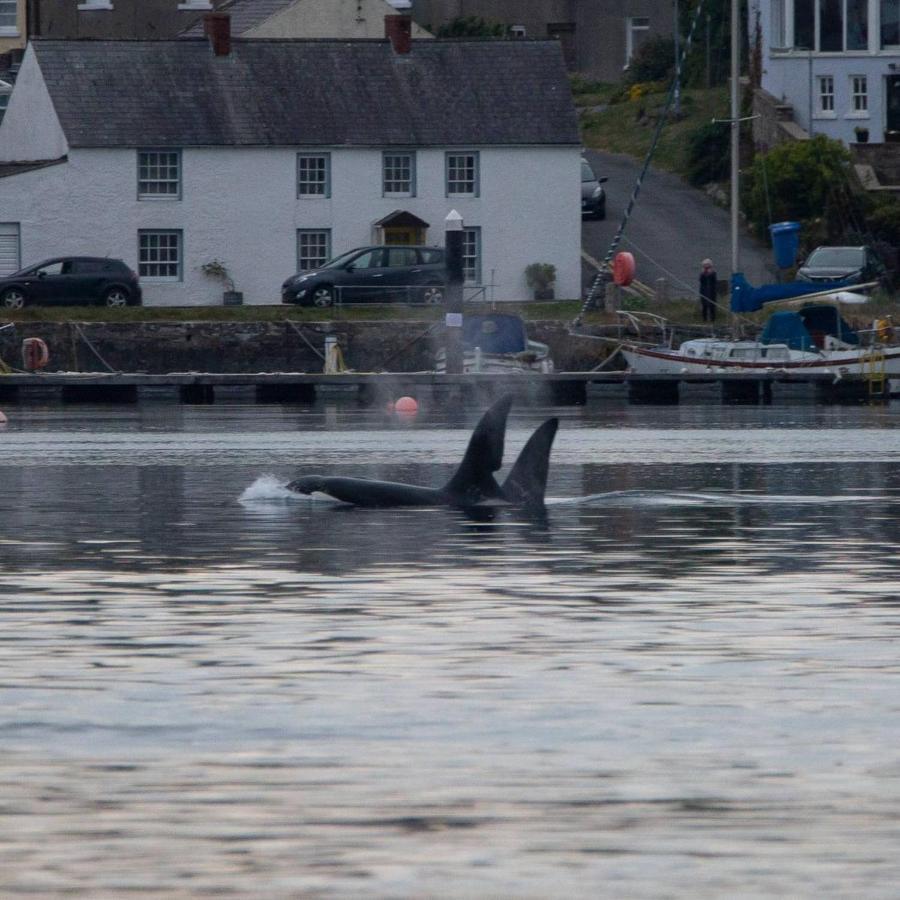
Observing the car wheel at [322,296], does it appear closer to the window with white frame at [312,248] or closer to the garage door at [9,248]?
the window with white frame at [312,248]

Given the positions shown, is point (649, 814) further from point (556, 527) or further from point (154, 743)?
point (556, 527)

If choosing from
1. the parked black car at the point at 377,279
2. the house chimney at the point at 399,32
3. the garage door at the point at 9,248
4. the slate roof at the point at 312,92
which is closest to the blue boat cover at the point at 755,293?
the parked black car at the point at 377,279

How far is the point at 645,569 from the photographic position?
23641 millimetres

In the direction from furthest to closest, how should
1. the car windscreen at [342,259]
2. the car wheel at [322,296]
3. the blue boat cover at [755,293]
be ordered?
the car windscreen at [342,259]
the car wheel at [322,296]
the blue boat cover at [755,293]

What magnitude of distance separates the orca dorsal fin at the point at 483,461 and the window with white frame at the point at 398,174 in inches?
1900

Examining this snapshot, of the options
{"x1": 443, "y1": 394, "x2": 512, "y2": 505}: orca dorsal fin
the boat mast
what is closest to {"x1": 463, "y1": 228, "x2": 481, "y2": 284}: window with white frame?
the boat mast

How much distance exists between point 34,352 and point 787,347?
20365 mm

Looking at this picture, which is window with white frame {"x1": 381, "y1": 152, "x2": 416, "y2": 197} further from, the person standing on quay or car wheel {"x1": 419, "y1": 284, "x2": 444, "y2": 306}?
the person standing on quay

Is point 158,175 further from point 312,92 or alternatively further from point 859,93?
point 859,93

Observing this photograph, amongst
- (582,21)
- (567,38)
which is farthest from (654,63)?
(567,38)

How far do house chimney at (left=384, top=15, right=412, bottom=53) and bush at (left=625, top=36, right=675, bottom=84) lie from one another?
78.8ft

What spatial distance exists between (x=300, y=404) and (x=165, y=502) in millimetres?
32464

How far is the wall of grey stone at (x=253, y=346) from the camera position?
68.1 metres

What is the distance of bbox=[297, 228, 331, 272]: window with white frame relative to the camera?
253 feet
